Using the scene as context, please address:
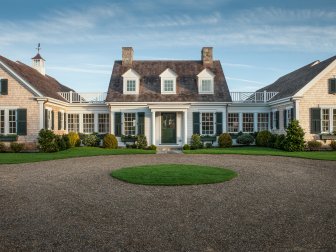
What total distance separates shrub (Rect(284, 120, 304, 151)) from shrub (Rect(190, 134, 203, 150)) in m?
5.86

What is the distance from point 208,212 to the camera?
6.86m

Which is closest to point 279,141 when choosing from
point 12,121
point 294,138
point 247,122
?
point 294,138

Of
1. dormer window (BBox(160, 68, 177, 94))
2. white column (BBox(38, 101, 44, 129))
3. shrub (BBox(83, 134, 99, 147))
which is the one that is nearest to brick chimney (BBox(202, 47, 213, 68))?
dormer window (BBox(160, 68, 177, 94))

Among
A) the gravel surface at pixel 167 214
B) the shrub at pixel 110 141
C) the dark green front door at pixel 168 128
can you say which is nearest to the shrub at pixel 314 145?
the dark green front door at pixel 168 128

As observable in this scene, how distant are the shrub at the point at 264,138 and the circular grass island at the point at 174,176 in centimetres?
1273

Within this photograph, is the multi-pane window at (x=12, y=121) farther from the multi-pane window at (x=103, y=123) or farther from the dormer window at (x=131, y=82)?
the dormer window at (x=131, y=82)

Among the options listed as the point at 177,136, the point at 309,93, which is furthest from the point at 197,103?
the point at 309,93

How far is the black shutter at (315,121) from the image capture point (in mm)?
21781

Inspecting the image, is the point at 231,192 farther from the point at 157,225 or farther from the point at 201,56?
the point at 201,56

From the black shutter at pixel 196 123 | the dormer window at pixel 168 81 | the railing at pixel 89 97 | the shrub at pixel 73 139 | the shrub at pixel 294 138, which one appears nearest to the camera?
the shrub at pixel 294 138

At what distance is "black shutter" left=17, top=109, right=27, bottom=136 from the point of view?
71.9 ft

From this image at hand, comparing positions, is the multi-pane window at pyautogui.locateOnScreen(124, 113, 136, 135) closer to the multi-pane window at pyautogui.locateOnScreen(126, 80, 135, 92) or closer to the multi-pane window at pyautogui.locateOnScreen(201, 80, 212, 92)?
the multi-pane window at pyautogui.locateOnScreen(126, 80, 135, 92)

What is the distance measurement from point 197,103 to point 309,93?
7805 mm

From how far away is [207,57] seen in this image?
27984 millimetres
